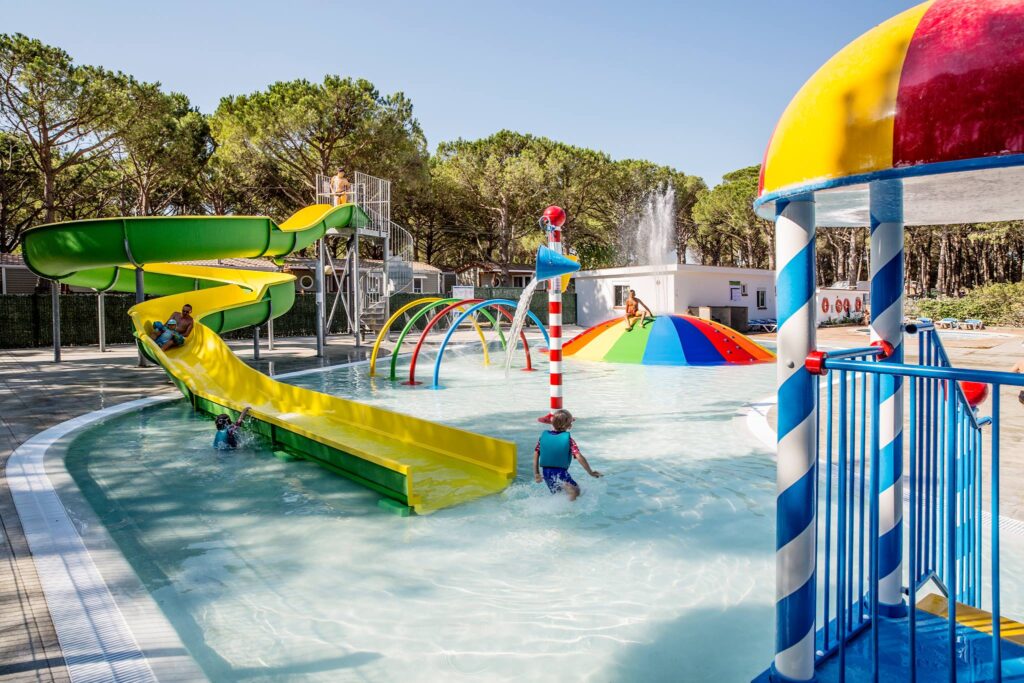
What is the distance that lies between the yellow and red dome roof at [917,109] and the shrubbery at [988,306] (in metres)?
35.3

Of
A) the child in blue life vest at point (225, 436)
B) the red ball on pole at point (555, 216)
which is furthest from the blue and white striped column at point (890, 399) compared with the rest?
the child in blue life vest at point (225, 436)

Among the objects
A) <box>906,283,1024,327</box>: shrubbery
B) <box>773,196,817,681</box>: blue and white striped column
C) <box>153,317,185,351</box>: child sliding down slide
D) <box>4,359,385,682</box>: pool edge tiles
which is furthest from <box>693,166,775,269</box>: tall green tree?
<box>773,196,817,681</box>: blue and white striped column

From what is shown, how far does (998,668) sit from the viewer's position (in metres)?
2.14

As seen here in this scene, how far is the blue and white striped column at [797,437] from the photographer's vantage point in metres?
2.64

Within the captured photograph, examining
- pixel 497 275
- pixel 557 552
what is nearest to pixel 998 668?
pixel 557 552

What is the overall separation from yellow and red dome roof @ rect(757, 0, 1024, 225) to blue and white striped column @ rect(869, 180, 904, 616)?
0.64 meters

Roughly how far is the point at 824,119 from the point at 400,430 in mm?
6401

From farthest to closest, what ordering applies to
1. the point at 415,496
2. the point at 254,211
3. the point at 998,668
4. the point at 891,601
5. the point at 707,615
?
the point at 254,211 < the point at 415,496 < the point at 707,615 < the point at 891,601 < the point at 998,668

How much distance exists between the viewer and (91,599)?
3979 millimetres

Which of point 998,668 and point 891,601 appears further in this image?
point 891,601

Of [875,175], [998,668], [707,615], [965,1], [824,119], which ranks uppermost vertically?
[965,1]

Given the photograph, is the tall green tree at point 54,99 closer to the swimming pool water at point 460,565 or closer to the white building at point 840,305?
the swimming pool water at point 460,565

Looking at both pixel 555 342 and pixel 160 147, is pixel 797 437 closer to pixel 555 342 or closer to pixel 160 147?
pixel 555 342

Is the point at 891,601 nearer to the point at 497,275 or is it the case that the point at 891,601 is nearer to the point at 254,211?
the point at 254,211
